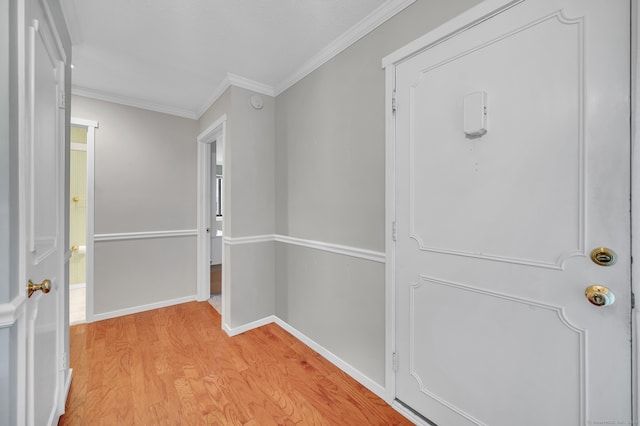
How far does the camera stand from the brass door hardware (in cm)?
93

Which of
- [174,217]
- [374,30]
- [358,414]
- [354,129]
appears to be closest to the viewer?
[358,414]

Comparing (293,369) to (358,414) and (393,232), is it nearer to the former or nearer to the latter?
(358,414)

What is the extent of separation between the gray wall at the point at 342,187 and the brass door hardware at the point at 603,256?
939 mm

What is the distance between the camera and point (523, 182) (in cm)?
112

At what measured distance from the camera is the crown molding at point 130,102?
2.74m

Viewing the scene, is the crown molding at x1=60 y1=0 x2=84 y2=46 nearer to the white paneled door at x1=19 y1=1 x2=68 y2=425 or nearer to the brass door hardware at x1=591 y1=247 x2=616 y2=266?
the white paneled door at x1=19 y1=1 x2=68 y2=425

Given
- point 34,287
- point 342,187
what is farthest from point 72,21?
point 342,187

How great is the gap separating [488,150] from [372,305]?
44.6 inches

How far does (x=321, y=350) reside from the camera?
2180mm

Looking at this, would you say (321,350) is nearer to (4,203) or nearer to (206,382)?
(206,382)

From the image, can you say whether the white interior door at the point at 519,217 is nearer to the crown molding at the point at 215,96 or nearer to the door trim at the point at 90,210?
the crown molding at the point at 215,96

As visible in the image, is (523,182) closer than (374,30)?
Yes

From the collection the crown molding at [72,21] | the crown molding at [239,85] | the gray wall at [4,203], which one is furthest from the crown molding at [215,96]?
the gray wall at [4,203]

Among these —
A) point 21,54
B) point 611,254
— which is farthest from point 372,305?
point 21,54
